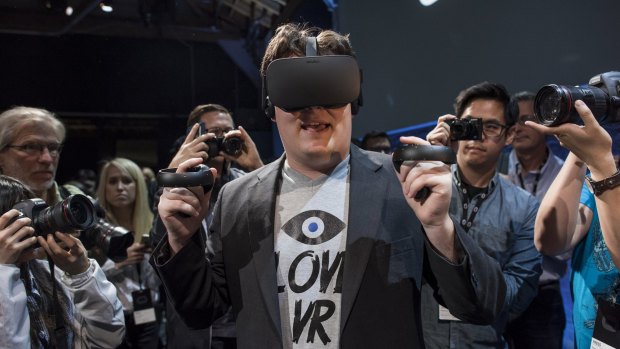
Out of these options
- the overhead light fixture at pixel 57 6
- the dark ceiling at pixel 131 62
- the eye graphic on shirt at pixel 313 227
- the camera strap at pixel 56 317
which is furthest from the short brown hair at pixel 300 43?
the overhead light fixture at pixel 57 6

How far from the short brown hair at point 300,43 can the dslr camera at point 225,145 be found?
1.01 meters

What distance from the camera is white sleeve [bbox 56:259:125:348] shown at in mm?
1782

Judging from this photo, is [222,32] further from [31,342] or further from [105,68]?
[31,342]

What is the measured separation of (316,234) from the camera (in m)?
1.23

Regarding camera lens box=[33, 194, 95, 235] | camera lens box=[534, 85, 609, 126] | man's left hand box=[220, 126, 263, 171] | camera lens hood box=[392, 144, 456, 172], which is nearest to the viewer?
camera lens hood box=[392, 144, 456, 172]

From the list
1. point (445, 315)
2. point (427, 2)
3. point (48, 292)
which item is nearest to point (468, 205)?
point (445, 315)

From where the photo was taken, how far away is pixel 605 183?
121cm

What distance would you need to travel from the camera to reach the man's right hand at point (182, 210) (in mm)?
1107

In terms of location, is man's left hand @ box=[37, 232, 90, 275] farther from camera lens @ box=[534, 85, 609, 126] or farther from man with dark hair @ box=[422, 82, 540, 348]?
camera lens @ box=[534, 85, 609, 126]

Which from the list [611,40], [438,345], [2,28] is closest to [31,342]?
[438,345]

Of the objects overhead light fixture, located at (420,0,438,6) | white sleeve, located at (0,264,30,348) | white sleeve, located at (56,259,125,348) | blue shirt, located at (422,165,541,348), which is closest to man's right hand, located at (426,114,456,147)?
blue shirt, located at (422,165,541,348)

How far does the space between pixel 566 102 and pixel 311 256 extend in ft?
2.21

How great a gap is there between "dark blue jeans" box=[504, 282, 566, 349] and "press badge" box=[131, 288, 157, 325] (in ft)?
5.81

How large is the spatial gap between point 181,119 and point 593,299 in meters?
6.50
